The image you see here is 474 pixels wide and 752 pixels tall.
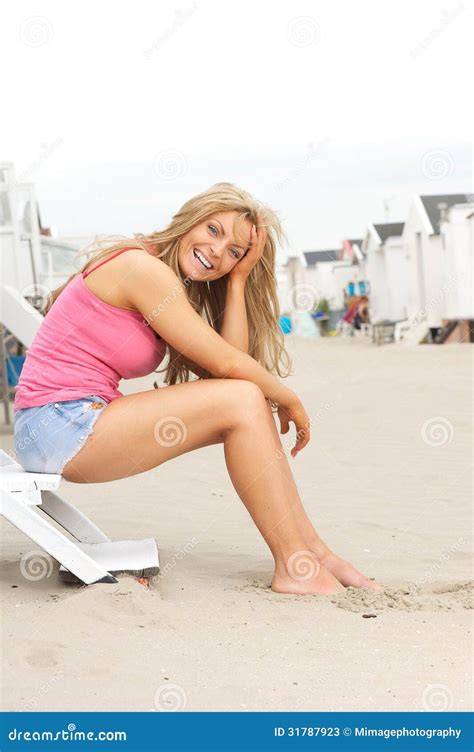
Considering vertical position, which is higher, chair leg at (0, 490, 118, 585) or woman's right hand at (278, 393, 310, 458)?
woman's right hand at (278, 393, 310, 458)

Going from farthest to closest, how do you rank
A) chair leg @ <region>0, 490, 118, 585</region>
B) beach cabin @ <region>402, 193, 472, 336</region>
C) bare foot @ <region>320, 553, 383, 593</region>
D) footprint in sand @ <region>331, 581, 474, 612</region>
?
beach cabin @ <region>402, 193, 472, 336</region>
bare foot @ <region>320, 553, 383, 593</region>
footprint in sand @ <region>331, 581, 474, 612</region>
chair leg @ <region>0, 490, 118, 585</region>

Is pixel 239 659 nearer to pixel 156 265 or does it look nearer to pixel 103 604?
pixel 103 604

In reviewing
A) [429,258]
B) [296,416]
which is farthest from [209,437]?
[429,258]

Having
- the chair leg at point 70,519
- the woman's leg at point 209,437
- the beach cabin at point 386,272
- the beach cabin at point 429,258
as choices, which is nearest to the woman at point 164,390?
the woman's leg at point 209,437

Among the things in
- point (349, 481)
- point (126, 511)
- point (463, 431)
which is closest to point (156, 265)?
point (126, 511)

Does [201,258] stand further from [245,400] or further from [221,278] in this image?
[245,400]

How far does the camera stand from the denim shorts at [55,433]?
10.7 feet

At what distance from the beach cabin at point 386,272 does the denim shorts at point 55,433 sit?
Result: 22.1 meters

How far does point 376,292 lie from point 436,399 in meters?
18.2

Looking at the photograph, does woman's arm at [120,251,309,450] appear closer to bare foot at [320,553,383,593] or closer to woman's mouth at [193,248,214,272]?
woman's mouth at [193,248,214,272]

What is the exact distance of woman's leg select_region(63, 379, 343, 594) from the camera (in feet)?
10.7

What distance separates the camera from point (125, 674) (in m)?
2.58

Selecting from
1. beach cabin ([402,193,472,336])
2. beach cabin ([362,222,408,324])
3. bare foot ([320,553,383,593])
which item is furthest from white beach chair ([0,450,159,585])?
beach cabin ([362,222,408,324])

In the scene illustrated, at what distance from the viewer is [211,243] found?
3508mm
